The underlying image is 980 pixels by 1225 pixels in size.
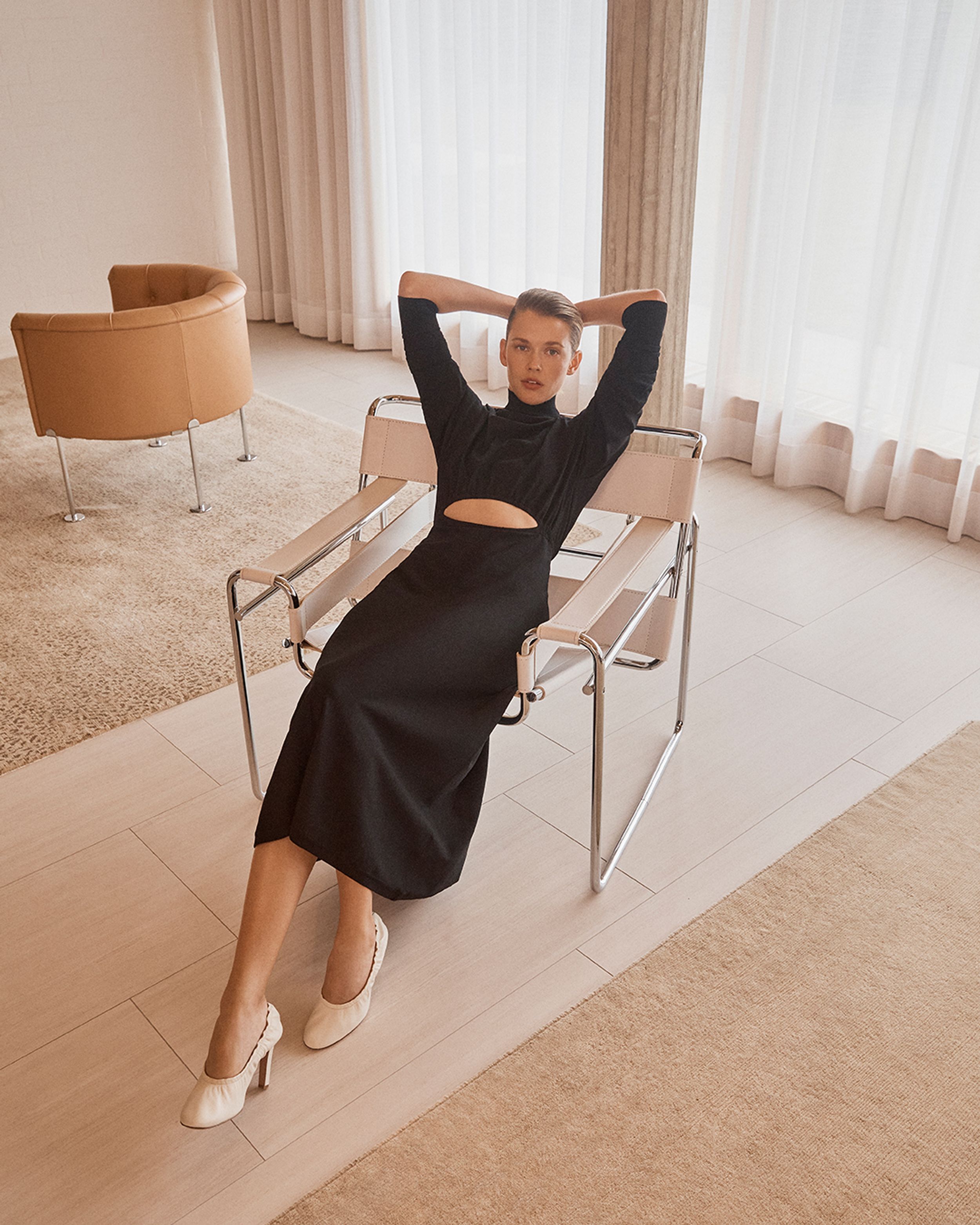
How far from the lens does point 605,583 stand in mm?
1898

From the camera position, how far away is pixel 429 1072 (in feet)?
5.32

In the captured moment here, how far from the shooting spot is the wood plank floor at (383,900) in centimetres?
154

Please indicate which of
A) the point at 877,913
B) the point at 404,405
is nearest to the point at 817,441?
the point at 404,405

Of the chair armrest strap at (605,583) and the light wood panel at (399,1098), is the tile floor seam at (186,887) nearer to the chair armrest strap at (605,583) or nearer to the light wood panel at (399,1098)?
the light wood panel at (399,1098)

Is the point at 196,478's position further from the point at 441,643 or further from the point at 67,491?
the point at 441,643

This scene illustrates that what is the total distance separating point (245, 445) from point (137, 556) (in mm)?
833

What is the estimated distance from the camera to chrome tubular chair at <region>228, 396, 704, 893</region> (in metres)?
1.83

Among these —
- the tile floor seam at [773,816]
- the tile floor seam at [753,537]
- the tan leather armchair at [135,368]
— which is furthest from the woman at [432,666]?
the tan leather armchair at [135,368]

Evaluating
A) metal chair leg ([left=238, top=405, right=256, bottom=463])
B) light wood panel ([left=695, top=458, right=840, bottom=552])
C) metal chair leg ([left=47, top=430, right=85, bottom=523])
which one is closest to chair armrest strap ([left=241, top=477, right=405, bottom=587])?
light wood panel ([left=695, top=458, right=840, bottom=552])

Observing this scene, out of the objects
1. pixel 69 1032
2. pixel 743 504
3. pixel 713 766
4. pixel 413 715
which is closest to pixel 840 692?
pixel 713 766

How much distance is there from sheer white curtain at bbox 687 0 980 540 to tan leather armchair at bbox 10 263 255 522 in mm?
1671

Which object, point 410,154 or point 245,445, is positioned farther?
point 410,154

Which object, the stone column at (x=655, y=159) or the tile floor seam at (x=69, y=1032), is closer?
the tile floor seam at (x=69, y=1032)

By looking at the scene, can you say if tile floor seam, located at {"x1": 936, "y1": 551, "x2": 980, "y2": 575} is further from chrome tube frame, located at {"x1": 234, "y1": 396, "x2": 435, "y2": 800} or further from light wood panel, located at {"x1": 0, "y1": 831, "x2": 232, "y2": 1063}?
light wood panel, located at {"x1": 0, "y1": 831, "x2": 232, "y2": 1063}
